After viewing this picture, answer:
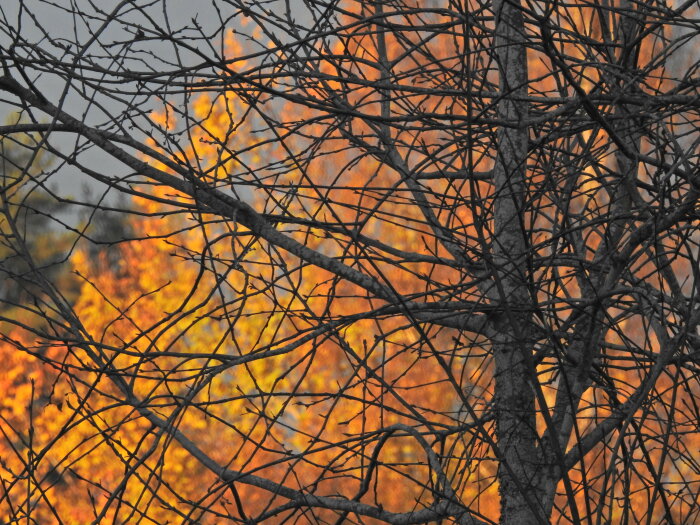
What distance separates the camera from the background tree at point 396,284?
1.71 m

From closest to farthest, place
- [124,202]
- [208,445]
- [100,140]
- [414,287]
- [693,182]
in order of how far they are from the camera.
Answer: [693,182], [100,140], [414,287], [208,445], [124,202]

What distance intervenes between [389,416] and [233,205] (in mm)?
8211

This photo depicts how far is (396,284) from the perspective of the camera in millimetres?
9211

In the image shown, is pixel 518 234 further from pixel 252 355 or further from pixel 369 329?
pixel 369 329

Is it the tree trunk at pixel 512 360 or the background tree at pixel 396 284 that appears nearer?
the background tree at pixel 396 284

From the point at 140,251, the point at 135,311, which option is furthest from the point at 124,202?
the point at 135,311

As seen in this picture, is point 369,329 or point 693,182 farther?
point 369,329

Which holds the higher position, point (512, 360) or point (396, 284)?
point (396, 284)

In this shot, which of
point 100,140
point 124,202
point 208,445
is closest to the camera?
point 100,140

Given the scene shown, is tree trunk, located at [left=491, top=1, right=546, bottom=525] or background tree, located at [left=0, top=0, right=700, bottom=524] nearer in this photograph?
background tree, located at [left=0, top=0, right=700, bottom=524]

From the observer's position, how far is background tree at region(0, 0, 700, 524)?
1.71 m

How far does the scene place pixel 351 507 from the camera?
2.22m

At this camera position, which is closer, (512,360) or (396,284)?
(512,360)

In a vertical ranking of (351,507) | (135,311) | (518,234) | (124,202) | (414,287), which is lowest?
(351,507)
